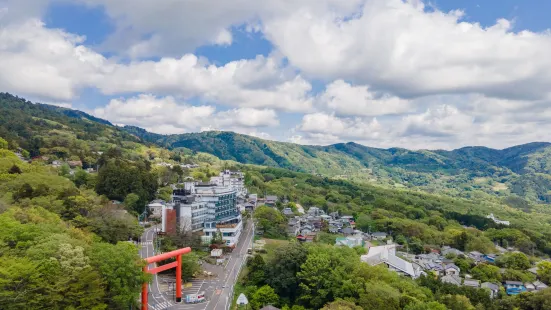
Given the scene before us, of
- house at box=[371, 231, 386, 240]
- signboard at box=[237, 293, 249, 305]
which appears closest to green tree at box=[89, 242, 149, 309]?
signboard at box=[237, 293, 249, 305]

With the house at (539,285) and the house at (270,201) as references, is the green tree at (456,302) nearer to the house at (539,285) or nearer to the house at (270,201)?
the house at (539,285)

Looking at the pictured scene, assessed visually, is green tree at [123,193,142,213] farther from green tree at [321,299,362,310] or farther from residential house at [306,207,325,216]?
residential house at [306,207,325,216]

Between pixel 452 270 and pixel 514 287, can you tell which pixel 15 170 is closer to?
pixel 452 270

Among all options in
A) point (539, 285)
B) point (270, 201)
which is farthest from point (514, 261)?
point (270, 201)

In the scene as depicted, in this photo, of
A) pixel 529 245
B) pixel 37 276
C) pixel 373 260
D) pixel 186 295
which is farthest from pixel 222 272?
pixel 529 245

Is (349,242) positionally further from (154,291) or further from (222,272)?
(154,291)

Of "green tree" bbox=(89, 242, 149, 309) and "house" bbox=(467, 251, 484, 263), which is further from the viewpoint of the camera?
"house" bbox=(467, 251, 484, 263)
